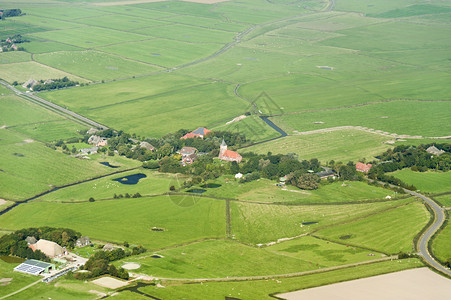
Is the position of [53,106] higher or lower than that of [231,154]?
higher

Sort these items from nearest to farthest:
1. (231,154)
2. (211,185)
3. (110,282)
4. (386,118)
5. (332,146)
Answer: (110,282) < (211,185) < (231,154) < (332,146) < (386,118)

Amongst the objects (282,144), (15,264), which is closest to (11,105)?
(282,144)

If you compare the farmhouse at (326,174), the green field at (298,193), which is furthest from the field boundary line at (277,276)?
the farmhouse at (326,174)

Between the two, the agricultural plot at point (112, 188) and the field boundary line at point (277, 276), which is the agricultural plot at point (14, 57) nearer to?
the agricultural plot at point (112, 188)

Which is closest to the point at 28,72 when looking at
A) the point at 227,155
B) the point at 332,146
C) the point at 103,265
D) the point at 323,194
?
the point at 227,155

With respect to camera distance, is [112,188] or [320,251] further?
[112,188]

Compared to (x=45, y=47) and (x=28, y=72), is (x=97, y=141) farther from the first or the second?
(x=45, y=47)

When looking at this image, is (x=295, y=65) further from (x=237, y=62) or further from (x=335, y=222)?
(x=335, y=222)
